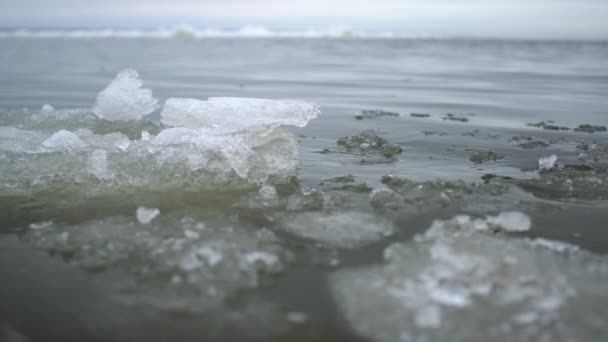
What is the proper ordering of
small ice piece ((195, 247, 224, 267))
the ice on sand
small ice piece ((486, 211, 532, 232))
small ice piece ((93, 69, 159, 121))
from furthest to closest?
1. small ice piece ((93, 69, 159, 121))
2. small ice piece ((486, 211, 532, 232))
3. small ice piece ((195, 247, 224, 267))
4. the ice on sand

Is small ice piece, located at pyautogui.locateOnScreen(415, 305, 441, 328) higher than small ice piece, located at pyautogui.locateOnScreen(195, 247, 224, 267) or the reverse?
higher

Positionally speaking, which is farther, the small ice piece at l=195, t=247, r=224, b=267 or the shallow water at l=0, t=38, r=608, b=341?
the small ice piece at l=195, t=247, r=224, b=267

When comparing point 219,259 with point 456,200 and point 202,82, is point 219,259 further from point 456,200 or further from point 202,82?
point 202,82

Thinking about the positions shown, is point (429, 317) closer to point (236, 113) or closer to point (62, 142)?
point (236, 113)

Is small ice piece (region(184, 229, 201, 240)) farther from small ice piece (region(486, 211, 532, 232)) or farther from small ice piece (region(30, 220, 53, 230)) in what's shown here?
small ice piece (region(486, 211, 532, 232))

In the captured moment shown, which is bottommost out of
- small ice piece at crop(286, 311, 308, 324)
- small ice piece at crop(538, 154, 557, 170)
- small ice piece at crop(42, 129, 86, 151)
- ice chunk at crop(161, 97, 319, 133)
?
small ice piece at crop(286, 311, 308, 324)

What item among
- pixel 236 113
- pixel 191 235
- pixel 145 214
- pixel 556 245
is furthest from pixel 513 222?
pixel 236 113

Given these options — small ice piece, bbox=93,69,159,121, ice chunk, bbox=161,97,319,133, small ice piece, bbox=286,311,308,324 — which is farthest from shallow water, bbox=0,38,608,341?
ice chunk, bbox=161,97,319,133
